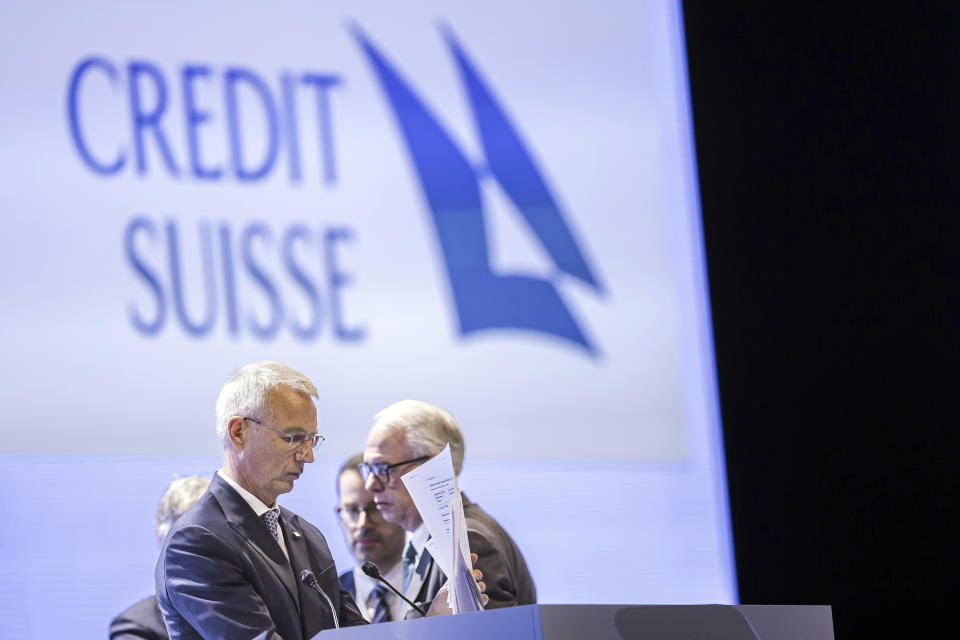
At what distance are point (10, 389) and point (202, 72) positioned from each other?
55.1 inches

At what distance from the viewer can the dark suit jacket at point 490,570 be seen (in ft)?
10.3

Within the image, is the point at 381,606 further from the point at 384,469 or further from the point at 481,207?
the point at 481,207

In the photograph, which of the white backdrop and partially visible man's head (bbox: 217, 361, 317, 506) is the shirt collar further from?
the white backdrop

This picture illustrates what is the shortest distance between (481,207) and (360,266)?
60 cm

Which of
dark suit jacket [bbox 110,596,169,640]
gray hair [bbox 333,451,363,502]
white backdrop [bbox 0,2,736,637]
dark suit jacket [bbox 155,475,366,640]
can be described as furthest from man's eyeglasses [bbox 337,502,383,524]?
dark suit jacket [bbox 155,475,366,640]

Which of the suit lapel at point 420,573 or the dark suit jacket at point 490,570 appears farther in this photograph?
the suit lapel at point 420,573

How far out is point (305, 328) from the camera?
4438 mm

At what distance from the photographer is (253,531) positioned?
2736mm

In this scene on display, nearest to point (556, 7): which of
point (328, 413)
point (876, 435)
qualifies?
point (328, 413)

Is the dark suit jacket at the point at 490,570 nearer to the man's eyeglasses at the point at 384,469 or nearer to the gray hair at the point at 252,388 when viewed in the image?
the man's eyeglasses at the point at 384,469

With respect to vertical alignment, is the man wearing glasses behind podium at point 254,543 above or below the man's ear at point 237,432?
below

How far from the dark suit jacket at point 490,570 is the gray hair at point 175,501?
Answer: 0.79 meters

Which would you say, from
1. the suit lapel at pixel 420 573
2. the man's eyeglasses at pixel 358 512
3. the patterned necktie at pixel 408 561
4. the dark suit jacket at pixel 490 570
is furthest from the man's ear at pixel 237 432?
the man's eyeglasses at pixel 358 512

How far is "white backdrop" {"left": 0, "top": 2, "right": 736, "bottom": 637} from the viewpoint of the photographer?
4043 mm
